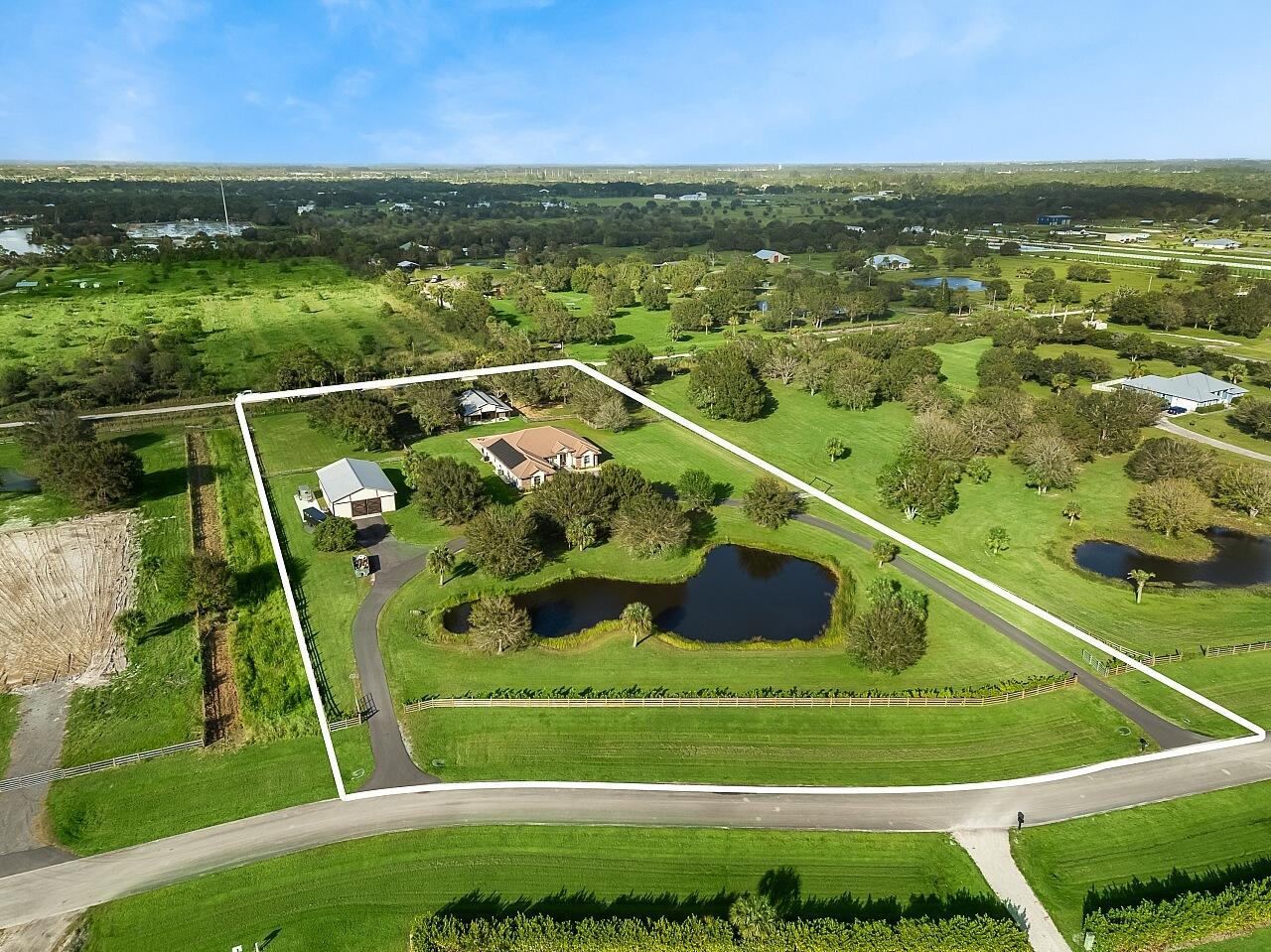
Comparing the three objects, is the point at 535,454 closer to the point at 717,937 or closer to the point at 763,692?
the point at 763,692

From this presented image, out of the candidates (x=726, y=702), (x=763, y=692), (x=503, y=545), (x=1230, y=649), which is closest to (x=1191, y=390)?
(x=1230, y=649)

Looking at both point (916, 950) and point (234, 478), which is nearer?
point (916, 950)

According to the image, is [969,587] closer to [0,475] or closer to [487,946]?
[487,946]

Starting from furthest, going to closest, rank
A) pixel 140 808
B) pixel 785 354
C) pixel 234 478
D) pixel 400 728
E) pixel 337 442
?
pixel 785 354, pixel 337 442, pixel 234 478, pixel 400 728, pixel 140 808

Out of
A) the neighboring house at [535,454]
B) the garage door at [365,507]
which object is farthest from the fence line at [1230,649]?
the garage door at [365,507]

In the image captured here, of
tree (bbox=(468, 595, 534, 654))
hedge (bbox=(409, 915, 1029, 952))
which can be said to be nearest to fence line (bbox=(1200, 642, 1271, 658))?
hedge (bbox=(409, 915, 1029, 952))

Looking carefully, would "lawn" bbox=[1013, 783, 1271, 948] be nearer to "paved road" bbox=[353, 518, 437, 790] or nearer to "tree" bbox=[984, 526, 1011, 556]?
"tree" bbox=[984, 526, 1011, 556]

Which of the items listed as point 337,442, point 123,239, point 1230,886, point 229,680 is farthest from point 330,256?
point 1230,886
